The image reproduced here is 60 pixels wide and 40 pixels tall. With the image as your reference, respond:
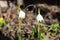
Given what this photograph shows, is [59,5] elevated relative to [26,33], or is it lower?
elevated

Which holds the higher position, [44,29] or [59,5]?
[59,5]

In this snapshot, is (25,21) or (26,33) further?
(25,21)

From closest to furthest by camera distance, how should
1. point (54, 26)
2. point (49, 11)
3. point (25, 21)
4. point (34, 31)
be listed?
point (34, 31), point (54, 26), point (25, 21), point (49, 11)

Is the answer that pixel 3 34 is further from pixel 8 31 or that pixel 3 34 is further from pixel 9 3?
pixel 9 3

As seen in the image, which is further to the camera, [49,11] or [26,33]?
[49,11]

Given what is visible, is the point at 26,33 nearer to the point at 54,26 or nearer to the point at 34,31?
the point at 34,31

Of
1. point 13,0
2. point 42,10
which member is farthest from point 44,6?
point 13,0

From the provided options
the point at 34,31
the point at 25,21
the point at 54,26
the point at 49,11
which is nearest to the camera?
the point at 34,31

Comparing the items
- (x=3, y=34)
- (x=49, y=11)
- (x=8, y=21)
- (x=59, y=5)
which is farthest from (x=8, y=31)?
(x=59, y=5)
